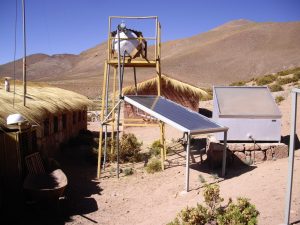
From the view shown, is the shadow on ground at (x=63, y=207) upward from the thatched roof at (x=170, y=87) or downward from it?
downward

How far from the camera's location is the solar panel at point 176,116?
968 cm

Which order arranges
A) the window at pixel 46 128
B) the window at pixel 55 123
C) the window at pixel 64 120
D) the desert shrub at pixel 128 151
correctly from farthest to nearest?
the window at pixel 64 120 < the window at pixel 55 123 < the desert shrub at pixel 128 151 < the window at pixel 46 128

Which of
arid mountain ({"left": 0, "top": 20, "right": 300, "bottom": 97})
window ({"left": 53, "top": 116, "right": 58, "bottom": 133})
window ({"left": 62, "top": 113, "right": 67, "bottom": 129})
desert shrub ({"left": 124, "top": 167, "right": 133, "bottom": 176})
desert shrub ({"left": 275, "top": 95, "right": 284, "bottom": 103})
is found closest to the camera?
desert shrub ({"left": 124, "top": 167, "right": 133, "bottom": 176})

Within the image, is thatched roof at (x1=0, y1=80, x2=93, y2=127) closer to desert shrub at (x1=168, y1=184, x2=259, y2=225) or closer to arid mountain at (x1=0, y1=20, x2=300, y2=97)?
desert shrub at (x1=168, y1=184, x2=259, y2=225)

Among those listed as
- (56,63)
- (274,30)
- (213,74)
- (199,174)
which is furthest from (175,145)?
(56,63)

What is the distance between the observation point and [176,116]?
1050cm

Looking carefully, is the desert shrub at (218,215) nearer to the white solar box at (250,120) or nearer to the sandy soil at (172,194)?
the sandy soil at (172,194)

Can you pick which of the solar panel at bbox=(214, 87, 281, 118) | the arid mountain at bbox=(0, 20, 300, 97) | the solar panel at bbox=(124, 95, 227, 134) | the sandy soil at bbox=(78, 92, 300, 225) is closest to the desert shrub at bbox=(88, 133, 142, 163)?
the sandy soil at bbox=(78, 92, 300, 225)

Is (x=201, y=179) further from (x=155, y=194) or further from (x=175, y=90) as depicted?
(x=175, y=90)

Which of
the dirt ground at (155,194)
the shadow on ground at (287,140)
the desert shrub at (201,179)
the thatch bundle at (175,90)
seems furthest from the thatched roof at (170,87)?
the desert shrub at (201,179)

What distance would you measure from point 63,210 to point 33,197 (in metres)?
0.75

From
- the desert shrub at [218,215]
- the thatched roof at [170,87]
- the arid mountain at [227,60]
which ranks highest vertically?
the arid mountain at [227,60]

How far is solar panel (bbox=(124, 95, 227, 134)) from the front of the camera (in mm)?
9680

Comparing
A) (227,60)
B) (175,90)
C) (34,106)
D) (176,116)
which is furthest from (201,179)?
(227,60)
